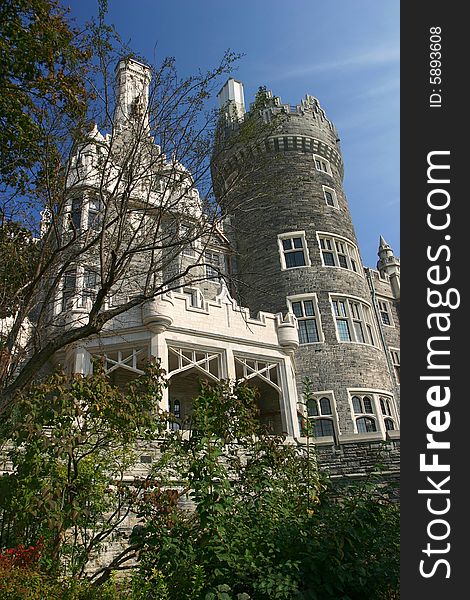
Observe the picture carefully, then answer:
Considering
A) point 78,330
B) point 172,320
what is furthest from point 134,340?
point 78,330

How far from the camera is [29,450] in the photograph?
242 inches

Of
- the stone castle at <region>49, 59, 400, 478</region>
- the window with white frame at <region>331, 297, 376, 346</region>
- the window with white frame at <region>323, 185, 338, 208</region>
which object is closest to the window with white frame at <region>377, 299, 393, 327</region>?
the stone castle at <region>49, 59, 400, 478</region>

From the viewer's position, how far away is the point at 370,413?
19.7 metres

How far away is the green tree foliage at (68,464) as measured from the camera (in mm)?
5898

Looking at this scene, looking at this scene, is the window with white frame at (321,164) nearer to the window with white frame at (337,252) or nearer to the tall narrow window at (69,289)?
the window with white frame at (337,252)

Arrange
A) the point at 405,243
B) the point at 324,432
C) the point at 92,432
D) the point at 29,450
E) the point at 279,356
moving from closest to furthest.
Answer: the point at 405,243 → the point at 29,450 → the point at 92,432 → the point at 279,356 → the point at 324,432

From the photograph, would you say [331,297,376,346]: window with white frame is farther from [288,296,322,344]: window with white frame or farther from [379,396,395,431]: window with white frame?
[379,396,395,431]: window with white frame

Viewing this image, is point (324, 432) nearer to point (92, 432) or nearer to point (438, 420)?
point (92, 432)

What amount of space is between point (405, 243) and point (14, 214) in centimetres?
745

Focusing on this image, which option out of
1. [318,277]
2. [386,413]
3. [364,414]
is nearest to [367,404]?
[364,414]

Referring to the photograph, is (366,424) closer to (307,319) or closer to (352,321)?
(352,321)

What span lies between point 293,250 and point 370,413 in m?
7.77

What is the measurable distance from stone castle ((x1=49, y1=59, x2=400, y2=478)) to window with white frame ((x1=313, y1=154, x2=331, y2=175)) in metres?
0.07

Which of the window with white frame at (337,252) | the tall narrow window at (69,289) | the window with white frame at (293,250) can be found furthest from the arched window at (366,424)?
the tall narrow window at (69,289)
